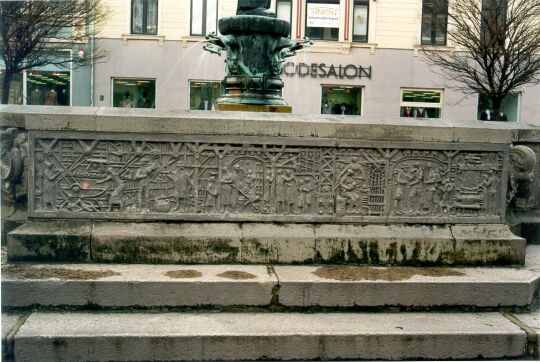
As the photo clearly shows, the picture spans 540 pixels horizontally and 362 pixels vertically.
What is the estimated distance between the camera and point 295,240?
237 inches

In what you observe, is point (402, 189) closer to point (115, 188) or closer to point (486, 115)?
point (115, 188)

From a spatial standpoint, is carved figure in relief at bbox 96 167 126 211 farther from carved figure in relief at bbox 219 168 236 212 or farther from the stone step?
carved figure in relief at bbox 219 168 236 212

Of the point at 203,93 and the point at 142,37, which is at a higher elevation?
the point at 142,37

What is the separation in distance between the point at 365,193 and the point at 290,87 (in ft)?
74.1

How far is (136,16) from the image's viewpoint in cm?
2783

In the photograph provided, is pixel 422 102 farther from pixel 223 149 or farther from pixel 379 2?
pixel 223 149

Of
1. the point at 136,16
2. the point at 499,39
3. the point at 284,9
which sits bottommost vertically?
the point at 499,39

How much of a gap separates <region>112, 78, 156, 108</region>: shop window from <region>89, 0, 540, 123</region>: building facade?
0.04 m

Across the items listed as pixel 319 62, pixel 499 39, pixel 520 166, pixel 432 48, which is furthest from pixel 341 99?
pixel 520 166

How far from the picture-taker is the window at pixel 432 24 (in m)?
27.3

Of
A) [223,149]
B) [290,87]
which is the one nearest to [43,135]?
[223,149]

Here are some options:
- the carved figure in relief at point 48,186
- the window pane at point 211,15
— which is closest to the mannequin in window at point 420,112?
the window pane at point 211,15

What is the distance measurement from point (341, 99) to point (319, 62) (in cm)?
191

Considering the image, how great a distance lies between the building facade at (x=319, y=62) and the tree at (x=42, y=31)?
280 cm
